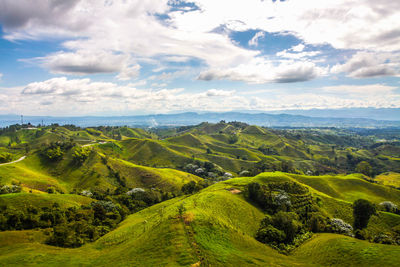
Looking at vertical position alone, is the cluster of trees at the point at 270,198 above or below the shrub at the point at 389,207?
above

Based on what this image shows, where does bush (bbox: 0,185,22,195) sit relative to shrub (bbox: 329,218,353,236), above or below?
above

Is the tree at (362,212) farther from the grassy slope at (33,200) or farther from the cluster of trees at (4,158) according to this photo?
the cluster of trees at (4,158)

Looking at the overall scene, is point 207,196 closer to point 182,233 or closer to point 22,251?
point 182,233

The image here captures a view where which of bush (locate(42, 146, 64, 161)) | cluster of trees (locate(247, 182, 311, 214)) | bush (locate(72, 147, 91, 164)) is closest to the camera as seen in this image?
cluster of trees (locate(247, 182, 311, 214))

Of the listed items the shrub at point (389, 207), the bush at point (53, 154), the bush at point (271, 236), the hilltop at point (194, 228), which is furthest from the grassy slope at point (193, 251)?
the bush at point (53, 154)

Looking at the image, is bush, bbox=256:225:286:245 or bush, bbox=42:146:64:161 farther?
bush, bbox=42:146:64:161

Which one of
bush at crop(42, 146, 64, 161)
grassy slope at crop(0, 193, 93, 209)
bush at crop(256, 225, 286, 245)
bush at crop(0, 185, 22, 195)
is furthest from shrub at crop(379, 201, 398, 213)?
bush at crop(42, 146, 64, 161)

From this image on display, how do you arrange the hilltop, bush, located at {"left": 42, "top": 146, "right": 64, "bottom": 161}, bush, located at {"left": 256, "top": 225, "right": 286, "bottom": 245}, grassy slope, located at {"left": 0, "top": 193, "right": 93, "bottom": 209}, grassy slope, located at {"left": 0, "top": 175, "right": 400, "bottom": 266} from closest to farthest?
grassy slope, located at {"left": 0, "top": 175, "right": 400, "bottom": 266} < the hilltop < bush, located at {"left": 256, "top": 225, "right": 286, "bottom": 245} < grassy slope, located at {"left": 0, "top": 193, "right": 93, "bottom": 209} < bush, located at {"left": 42, "top": 146, "right": 64, "bottom": 161}

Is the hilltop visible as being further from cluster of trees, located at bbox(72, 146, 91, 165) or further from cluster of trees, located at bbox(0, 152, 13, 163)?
cluster of trees, located at bbox(0, 152, 13, 163)

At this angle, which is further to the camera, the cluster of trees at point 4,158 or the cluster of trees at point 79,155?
the cluster of trees at point 79,155
